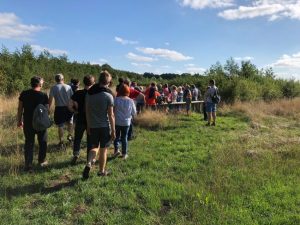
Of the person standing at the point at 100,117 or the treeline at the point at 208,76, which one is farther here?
the treeline at the point at 208,76

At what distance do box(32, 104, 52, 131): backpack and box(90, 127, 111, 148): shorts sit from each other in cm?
110

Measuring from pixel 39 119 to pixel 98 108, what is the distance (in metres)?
1.37

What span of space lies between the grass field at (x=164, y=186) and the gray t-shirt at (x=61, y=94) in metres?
1.23

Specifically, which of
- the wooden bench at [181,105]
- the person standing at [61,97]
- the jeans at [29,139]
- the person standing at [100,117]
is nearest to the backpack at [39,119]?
the jeans at [29,139]

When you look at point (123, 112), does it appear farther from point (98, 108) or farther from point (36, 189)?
point (36, 189)

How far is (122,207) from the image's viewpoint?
19.7 ft

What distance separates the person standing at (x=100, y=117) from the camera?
7.16m

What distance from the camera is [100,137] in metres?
7.31

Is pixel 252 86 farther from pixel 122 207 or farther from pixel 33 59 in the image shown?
pixel 122 207

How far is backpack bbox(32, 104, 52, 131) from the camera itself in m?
7.67

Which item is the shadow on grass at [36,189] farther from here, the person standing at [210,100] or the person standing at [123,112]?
the person standing at [210,100]

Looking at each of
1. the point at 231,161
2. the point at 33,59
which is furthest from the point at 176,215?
the point at 33,59

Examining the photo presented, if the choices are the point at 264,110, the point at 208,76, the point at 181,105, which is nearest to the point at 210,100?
the point at 181,105

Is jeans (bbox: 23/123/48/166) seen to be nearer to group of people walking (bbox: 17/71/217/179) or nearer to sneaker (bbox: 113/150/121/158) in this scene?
group of people walking (bbox: 17/71/217/179)
